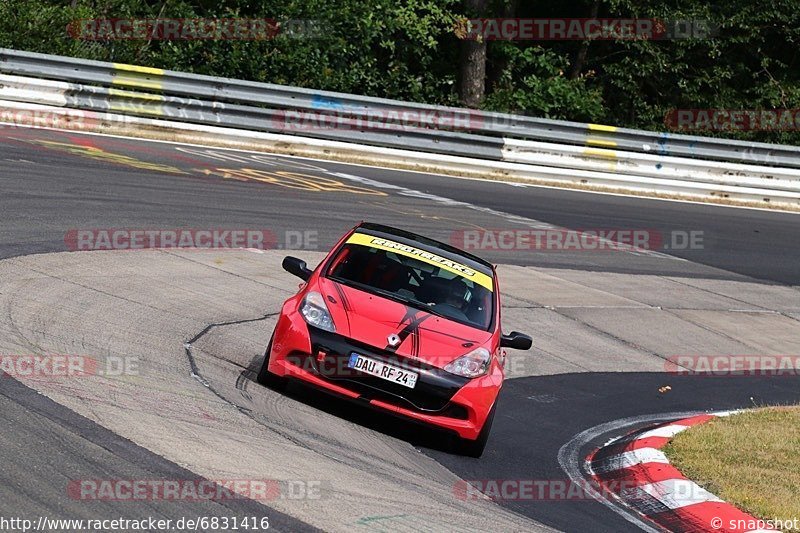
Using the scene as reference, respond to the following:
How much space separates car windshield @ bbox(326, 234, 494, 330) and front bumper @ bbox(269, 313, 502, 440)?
0.87 meters

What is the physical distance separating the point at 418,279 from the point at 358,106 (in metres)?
12.5

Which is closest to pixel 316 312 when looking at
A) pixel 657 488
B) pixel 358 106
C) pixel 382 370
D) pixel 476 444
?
pixel 382 370

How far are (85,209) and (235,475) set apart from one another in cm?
818

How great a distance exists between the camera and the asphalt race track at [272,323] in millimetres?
6441

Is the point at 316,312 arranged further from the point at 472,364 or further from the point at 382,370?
the point at 472,364

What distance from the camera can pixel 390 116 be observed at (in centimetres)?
2180

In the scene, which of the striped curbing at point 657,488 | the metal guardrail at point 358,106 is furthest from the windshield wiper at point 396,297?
the metal guardrail at point 358,106

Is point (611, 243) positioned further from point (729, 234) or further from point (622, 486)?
point (622, 486)

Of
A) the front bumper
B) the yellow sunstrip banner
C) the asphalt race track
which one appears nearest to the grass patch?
the asphalt race track

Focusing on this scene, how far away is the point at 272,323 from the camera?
11.3 metres

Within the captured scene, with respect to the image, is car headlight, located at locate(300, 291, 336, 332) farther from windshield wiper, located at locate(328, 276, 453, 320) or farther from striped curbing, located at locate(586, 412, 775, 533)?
striped curbing, located at locate(586, 412, 775, 533)

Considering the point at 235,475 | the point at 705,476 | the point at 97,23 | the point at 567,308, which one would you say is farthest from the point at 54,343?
the point at 97,23

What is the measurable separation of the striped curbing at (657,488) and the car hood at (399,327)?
1371 mm

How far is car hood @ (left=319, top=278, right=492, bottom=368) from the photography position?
329 inches
